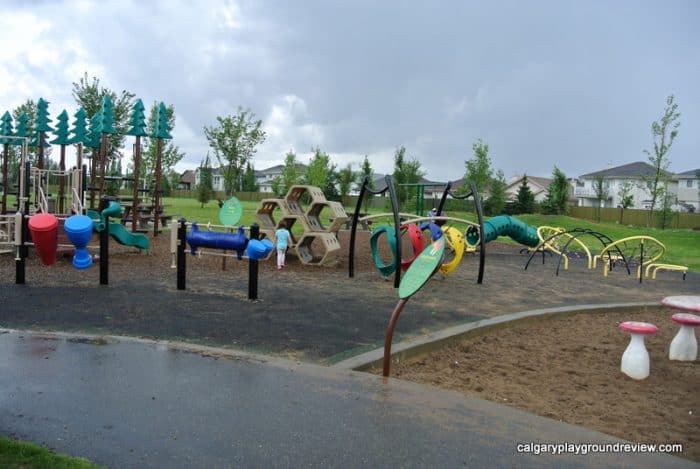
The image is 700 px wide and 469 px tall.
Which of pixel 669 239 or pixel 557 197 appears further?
pixel 557 197

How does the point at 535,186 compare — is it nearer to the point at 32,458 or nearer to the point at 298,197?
the point at 298,197

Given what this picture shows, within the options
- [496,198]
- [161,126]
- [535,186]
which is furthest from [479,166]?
[535,186]

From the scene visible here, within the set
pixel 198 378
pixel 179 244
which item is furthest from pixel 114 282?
pixel 198 378

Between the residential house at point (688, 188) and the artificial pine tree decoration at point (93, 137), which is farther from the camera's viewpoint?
the residential house at point (688, 188)

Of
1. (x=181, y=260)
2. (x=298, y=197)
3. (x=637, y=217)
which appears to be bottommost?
(x=181, y=260)

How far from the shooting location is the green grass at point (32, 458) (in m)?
3.54

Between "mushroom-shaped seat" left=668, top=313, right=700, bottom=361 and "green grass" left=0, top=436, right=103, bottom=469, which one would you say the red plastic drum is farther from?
"mushroom-shaped seat" left=668, top=313, right=700, bottom=361

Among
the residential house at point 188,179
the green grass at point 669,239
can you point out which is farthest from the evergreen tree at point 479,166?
the residential house at point 188,179

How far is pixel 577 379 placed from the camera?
6344mm

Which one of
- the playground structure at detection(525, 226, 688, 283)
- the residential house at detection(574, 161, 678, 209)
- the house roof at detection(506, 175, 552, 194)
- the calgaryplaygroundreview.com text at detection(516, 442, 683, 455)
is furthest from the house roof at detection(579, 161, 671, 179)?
the calgaryplaygroundreview.com text at detection(516, 442, 683, 455)

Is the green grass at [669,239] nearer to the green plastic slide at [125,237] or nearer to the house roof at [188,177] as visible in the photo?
the green plastic slide at [125,237]

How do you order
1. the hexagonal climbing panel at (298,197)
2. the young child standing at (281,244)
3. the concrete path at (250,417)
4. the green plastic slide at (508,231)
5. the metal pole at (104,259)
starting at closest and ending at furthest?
the concrete path at (250,417) < the metal pole at (104,259) < the young child standing at (281,244) < the hexagonal climbing panel at (298,197) < the green plastic slide at (508,231)

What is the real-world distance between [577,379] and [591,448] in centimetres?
209

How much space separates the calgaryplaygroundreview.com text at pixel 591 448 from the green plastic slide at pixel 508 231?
1601 cm
